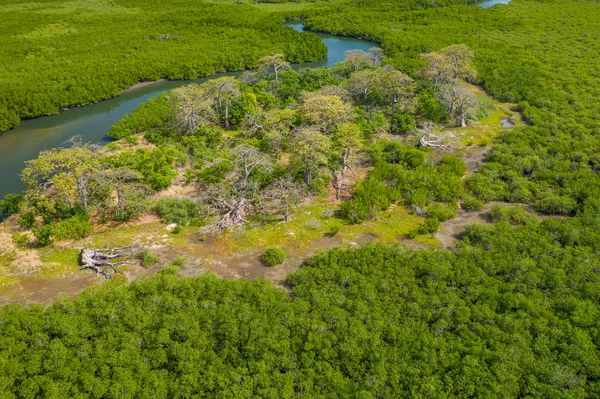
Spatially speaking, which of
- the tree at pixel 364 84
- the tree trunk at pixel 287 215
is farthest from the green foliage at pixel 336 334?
the tree at pixel 364 84

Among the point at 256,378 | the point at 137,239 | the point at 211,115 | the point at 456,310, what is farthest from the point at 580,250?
the point at 211,115

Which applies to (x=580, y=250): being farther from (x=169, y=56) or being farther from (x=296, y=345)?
(x=169, y=56)

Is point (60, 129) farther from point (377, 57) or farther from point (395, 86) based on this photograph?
point (377, 57)

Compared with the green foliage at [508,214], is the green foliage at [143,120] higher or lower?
higher

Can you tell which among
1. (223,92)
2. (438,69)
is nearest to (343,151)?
(223,92)

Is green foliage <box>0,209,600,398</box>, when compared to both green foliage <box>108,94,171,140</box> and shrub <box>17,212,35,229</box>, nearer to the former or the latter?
shrub <box>17,212,35,229</box>

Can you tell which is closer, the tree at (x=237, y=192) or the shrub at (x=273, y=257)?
the shrub at (x=273, y=257)

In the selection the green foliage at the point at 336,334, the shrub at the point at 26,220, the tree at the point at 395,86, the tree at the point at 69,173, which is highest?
the tree at the point at 395,86

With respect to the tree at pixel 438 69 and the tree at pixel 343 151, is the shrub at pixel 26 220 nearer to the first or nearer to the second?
the tree at pixel 343 151
